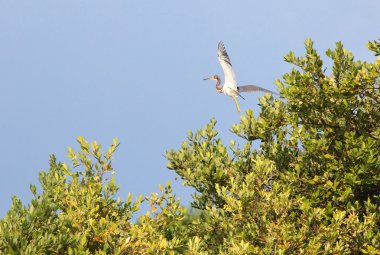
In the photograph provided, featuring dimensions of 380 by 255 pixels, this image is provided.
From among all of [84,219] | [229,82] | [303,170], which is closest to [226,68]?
[229,82]

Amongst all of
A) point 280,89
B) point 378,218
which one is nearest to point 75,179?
point 280,89

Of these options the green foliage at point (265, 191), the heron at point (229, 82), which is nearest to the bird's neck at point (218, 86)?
the heron at point (229, 82)

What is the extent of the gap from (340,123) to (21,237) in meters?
9.20

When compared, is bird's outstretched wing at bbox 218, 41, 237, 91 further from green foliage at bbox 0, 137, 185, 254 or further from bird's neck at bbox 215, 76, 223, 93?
green foliage at bbox 0, 137, 185, 254

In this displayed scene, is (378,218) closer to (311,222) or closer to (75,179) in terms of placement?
(311,222)

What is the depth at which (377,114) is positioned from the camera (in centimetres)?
2020

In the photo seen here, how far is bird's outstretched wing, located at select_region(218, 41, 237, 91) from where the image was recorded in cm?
2553

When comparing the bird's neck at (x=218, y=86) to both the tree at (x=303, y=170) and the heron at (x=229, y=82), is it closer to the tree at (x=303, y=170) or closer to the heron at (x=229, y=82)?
the heron at (x=229, y=82)

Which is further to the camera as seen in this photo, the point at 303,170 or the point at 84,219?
the point at 303,170

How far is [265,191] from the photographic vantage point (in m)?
17.6

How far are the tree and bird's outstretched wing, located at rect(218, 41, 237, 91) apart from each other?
15.2 feet

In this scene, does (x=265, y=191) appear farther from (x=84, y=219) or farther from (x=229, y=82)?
(x=229, y=82)

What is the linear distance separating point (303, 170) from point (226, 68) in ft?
23.6

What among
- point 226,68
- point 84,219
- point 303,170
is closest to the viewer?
point 84,219
